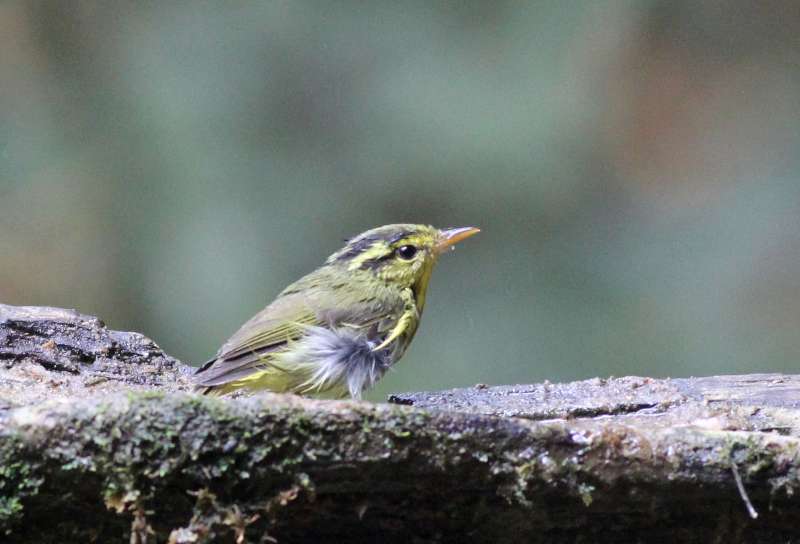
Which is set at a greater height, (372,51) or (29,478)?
(372,51)

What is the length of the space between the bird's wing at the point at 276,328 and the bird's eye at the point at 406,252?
34cm

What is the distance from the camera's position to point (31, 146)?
7.93 m

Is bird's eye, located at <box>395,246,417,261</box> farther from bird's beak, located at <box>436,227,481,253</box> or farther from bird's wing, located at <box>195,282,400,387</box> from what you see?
bird's wing, located at <box>195,282,400,387</box>

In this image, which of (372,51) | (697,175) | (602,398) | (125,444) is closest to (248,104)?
(372,51)

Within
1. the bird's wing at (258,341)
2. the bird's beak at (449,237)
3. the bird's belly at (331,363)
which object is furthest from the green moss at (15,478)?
the bird's beak at (449,237)

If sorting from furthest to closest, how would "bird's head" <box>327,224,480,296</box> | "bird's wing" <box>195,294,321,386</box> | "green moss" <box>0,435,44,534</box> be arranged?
"bird's head" <box>327,224,480,296</box>
"bird's wing" <box>195,294,321,386</box>
"green moss" <box>0,435,44,534</box>

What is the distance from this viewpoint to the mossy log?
7.30ft

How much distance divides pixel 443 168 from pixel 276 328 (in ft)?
11.4

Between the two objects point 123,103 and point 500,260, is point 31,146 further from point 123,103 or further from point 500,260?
point 500,260

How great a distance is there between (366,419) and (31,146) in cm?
634

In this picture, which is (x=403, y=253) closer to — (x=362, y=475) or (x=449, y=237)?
(x=449, y=237)

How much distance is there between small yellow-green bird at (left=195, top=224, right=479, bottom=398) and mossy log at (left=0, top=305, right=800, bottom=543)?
4.55ft

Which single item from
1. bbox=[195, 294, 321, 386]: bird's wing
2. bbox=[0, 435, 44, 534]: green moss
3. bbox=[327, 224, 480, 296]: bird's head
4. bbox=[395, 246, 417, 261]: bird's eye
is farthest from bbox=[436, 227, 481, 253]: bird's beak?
bbox=[0, 435, 44, 534]: green moss

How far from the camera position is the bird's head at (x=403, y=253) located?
462 centimetres
